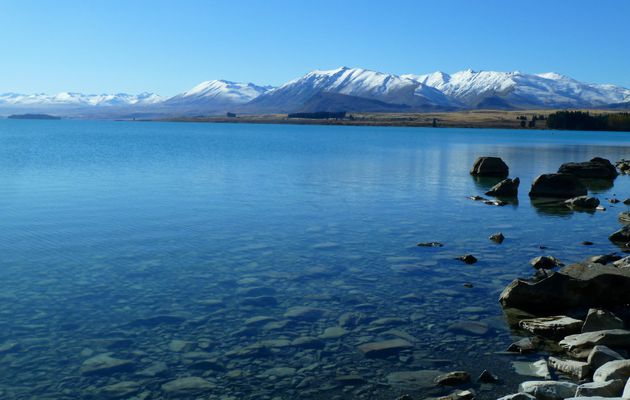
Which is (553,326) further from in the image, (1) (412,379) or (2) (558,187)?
(2) (558,187)

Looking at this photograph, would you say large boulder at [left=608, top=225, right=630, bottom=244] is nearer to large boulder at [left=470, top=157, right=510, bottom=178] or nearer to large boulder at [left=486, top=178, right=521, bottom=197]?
large boulder at [left=486, top=178, right=521, bottom=197]

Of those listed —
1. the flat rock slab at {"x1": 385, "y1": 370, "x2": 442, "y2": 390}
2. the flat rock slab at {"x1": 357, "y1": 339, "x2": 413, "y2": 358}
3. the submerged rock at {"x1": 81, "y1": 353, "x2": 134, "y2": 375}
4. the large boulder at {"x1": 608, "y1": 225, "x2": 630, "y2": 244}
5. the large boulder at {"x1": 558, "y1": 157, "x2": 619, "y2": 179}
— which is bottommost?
the flat rock slab at {"x1": 385, "y1": 370, "x2": 442, "y2": 390}

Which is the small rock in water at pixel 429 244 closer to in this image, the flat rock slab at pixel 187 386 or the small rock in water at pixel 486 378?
the small rock in water at pixel 486 378

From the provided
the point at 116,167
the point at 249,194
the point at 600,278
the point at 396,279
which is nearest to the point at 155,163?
the point at 116,167

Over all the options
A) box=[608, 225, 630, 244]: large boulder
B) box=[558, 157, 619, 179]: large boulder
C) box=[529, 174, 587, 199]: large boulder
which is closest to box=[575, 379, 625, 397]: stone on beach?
box=[608, 225, 630, 244]: large boulder

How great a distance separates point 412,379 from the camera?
11.7 m

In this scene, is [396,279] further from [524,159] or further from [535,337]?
[524,159]

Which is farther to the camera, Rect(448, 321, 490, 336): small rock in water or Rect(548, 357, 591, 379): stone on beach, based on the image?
Rect(448, 321, 490, 336): small rock in water

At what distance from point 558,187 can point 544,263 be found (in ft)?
70.6

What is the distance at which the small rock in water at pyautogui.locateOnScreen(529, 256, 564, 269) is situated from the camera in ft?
64.8

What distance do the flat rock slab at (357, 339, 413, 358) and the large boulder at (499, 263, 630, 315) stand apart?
3999 mm

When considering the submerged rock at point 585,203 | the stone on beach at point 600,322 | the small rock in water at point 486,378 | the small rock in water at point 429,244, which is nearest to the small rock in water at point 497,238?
the small rock in water at point 429,244

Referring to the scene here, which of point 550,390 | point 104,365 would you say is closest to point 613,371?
point 550,390

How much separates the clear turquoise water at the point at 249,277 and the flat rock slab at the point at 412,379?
0.75 feet
